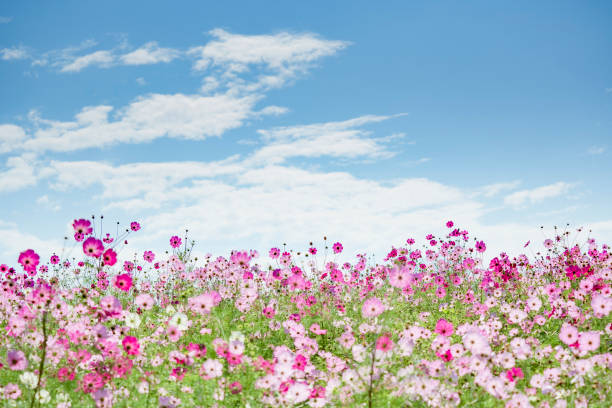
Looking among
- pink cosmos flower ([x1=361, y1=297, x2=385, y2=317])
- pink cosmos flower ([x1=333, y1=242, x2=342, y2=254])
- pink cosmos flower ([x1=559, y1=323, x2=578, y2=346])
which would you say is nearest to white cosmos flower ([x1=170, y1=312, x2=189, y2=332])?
pink cosmos flower ([x1=361, y1=297, x2=385, y2=317])

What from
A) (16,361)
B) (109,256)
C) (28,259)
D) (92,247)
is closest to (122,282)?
(109,256)

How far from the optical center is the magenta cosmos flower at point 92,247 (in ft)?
14.3

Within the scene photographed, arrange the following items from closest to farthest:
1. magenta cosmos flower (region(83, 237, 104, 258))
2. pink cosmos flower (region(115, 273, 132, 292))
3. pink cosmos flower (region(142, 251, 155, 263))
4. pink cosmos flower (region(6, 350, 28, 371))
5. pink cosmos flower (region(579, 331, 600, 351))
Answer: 1. pink cosmos flower (region(6, 350, 28, 371))
2. magenta cosmos flower (region(83, 237, 104, 258))
3. pink cosmos flower (region(115, 273, 132, 292))
4. pink cosmos flower (region(579, 331, 600, 351))
5. pink cosmos flower (region(142, 251, 155, 263))

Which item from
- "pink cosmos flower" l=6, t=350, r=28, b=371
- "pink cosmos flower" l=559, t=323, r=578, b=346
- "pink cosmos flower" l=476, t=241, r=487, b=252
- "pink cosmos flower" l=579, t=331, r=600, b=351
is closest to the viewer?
"pink cosmos flower" l=6, t=350, r=28, b=371

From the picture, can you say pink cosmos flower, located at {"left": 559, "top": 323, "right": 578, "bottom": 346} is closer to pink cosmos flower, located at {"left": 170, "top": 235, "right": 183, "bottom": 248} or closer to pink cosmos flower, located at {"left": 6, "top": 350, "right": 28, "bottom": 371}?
pink cosmos flower, located at {"left": 6, "top": 350, "right": 28, "bottom": 371}

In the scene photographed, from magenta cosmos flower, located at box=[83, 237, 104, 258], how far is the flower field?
1cm

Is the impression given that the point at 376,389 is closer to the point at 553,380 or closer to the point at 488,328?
the point at 553,380

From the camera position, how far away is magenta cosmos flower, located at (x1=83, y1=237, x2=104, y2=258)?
4355 millimetres

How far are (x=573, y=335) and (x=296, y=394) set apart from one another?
3.02 m

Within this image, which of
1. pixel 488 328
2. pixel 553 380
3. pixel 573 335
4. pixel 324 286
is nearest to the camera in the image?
pixel 553 380

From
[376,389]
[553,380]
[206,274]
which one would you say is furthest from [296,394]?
[206,274]

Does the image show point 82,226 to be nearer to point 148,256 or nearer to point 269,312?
point 269,312

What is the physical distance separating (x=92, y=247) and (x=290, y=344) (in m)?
3.00

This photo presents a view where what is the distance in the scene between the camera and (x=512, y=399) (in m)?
4.02
